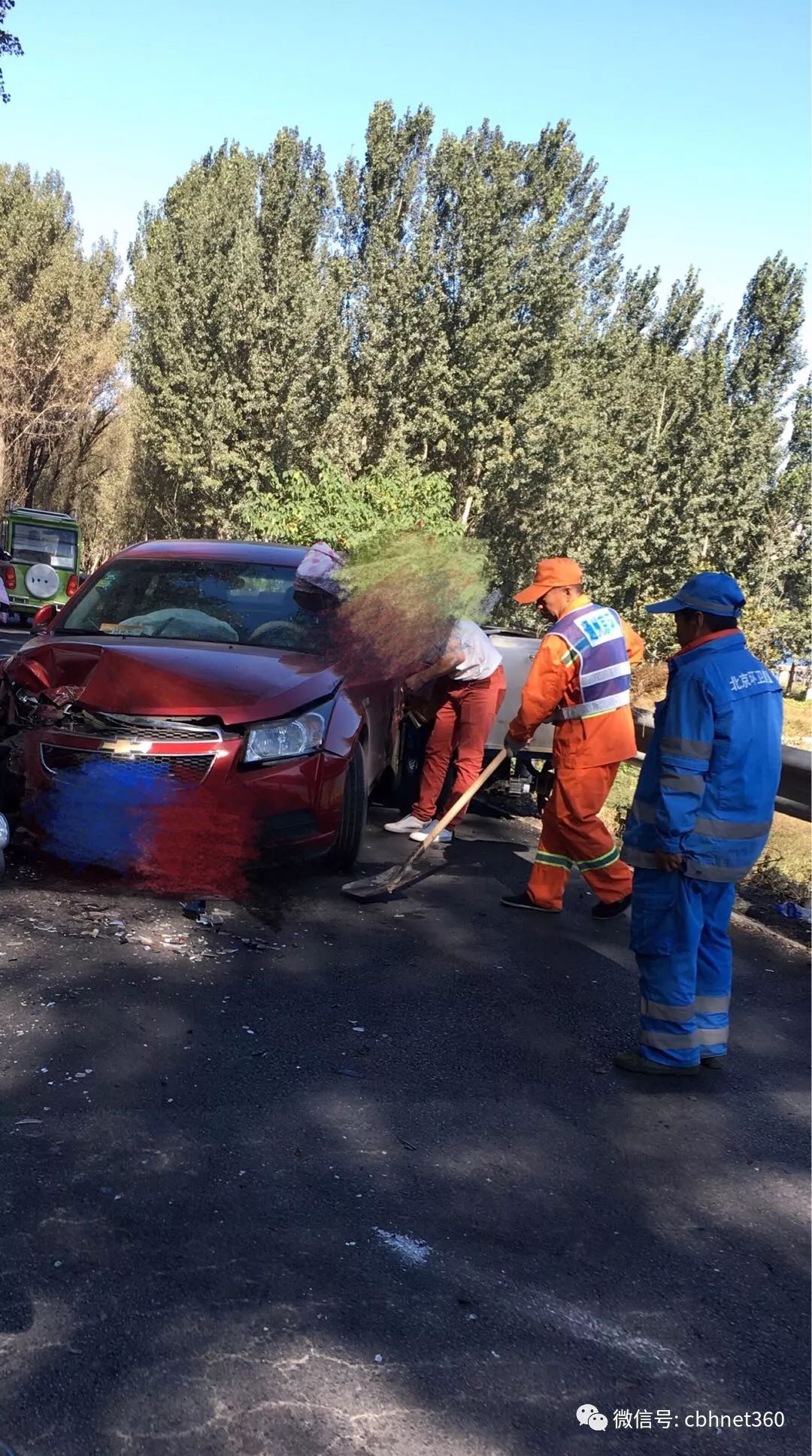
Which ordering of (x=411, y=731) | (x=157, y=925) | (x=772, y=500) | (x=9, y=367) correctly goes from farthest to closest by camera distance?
(x=9, y=367), (x=772, y=500), (x=411, y=731), (x=157, y=925)

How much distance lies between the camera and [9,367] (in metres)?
39.6

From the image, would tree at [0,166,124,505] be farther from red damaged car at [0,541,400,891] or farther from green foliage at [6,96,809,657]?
red damaged car at [0,541,400,891]

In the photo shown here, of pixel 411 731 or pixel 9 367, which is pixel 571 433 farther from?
pixel 411 731

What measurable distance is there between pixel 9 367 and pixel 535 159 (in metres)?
18.2

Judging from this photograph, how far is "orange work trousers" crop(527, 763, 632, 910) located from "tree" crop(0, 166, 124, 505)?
124ft

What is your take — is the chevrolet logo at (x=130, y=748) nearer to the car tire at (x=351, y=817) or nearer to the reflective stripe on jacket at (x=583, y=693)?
the car tire at (x=351, y=817)

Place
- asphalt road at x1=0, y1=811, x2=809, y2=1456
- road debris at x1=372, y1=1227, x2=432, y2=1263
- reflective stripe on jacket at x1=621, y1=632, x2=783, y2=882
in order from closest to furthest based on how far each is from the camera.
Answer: asphalt road at x1=0, y1=811, x2=809, y2=1456
road debris at x1=372, y1=1227, x2=432, y2=1263
reflective stripe on jacket at x1=621, y1=632, x2=783, y2=882

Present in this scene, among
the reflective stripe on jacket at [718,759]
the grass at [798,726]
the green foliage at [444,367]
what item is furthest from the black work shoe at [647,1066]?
the green foliage at [444,367]

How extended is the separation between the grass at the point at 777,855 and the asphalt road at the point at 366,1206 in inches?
98.5

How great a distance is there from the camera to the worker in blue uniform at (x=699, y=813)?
4094 mm

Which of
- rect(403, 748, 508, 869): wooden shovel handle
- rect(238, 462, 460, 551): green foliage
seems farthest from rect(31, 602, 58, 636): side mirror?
rect(238, 462, 460, 551): green foliage

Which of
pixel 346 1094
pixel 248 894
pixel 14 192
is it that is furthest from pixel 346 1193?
pixel 14 192

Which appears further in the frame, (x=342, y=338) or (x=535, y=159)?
(x=535, y=159)

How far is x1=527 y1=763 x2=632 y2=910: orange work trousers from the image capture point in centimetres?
588
